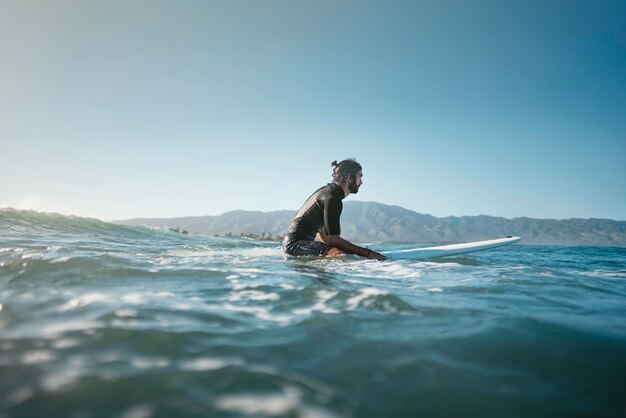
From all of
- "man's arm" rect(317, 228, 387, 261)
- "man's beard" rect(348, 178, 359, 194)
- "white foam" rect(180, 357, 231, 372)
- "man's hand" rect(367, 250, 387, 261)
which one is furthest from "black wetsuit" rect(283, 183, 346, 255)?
"white foam" rect(180, 357, 231, 372)

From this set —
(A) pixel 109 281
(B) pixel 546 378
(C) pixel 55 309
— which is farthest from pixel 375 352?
(A) pixel 109 281

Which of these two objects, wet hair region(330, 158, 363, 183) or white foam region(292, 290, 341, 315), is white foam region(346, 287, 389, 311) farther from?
wet hair region(330, 158, 363, 183)

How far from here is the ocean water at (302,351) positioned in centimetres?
142

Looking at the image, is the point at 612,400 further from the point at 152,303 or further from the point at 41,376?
the point at 152,303

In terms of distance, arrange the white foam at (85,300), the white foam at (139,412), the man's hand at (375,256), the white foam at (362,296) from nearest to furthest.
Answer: the white foam at (139,412) < the white foam at (85,300) < the white foam at (362,296) < the man's hand at (375,256)

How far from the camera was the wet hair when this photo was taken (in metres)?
7.49

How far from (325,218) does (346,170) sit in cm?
139

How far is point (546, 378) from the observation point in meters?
1.65

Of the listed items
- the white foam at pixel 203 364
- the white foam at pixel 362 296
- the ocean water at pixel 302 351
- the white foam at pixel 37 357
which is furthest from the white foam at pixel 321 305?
the white foam at pixel 37 357

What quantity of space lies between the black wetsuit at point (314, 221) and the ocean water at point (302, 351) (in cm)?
333

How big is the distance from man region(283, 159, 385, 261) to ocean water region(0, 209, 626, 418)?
10.7ft

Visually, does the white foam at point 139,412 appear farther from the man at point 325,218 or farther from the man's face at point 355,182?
the man's face at point 355,182

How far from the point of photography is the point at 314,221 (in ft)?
24.6

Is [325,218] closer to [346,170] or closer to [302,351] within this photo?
[346,170]
